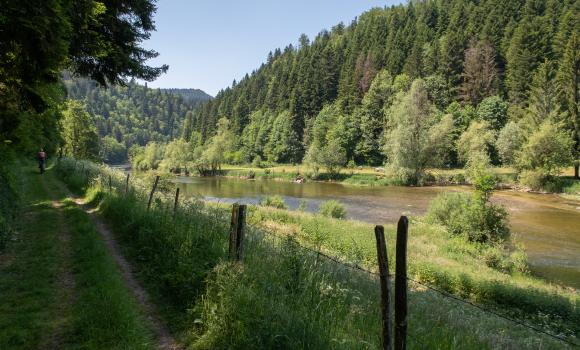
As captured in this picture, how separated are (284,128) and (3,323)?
113579 mm

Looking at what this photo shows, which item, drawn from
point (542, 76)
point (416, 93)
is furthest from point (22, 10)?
point (542, 76)

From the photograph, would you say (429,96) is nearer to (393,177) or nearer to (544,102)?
(544,102)

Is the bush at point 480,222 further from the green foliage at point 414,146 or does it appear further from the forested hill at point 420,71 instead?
the forested hill at point 420,71

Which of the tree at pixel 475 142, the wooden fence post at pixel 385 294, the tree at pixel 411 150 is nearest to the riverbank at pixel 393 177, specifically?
the tree at pixel 411 150

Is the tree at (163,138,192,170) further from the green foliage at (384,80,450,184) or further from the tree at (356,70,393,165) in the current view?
the green foliage at (384,80,450,184)

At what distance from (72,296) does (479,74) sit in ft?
341

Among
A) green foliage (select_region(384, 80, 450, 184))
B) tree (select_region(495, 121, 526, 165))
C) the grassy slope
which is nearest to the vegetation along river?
green foliage (select_region(384, 80, 450, 184))

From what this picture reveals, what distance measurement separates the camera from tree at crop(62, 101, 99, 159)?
54950 mm

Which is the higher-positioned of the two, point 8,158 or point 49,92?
point 49,92

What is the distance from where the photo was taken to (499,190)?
56438 millimetres

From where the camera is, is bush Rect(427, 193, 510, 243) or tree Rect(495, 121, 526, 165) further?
tree Rect(495, 121, 526, 165)

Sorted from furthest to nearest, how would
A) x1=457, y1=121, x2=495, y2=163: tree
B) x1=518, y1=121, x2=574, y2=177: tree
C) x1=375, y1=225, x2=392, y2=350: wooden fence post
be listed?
1. x1=457, y1=121, x2=495, y2=163: tree
2. x1=518, y1=121, x2=574, y2=177: tree
3. x1=375, y1=225, x2=392, y2=350: wooden fence post

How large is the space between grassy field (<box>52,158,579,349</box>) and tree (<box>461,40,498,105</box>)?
88453 millimetres

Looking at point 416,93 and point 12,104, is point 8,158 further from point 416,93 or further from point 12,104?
point 416,93
